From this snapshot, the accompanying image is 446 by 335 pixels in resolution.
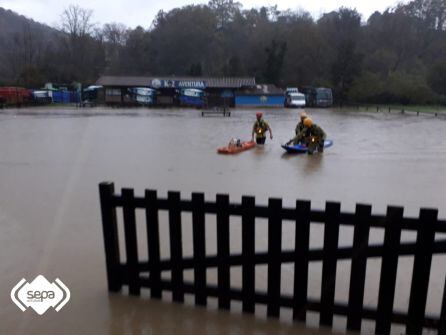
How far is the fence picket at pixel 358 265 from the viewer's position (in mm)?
2850

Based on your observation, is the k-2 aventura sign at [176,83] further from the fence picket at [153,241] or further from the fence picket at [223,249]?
the fence picket at [223,249]

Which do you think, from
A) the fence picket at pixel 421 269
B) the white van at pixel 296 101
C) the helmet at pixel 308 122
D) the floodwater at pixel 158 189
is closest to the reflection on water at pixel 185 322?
the floodwater at pixel 158 189

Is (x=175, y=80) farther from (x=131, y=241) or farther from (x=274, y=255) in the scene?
(x=274, y=255)

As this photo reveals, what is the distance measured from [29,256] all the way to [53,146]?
39.3ft

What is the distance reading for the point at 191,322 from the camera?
329cm

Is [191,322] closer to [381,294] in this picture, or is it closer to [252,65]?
[381,294]

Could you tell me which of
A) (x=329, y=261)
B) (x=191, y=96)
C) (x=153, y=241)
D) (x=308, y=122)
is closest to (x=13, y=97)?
(x=191, y=96)

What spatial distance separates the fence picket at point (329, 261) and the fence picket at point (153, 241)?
1.42 meters

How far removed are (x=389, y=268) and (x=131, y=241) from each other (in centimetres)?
219

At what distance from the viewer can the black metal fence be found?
2.86m

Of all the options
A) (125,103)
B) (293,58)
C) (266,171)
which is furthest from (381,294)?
(293,58)

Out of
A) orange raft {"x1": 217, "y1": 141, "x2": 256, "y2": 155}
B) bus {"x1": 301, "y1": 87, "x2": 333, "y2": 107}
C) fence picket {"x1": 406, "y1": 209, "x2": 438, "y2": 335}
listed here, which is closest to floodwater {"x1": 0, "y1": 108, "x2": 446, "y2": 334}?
fence picket {"x1": 406, "y1": 209, "x2": 438, "y2": 335}

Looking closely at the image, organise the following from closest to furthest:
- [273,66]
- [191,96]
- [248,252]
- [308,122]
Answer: [248,252] < [308,122] < [191,96] < [273,66]

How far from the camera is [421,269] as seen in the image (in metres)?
2.87
